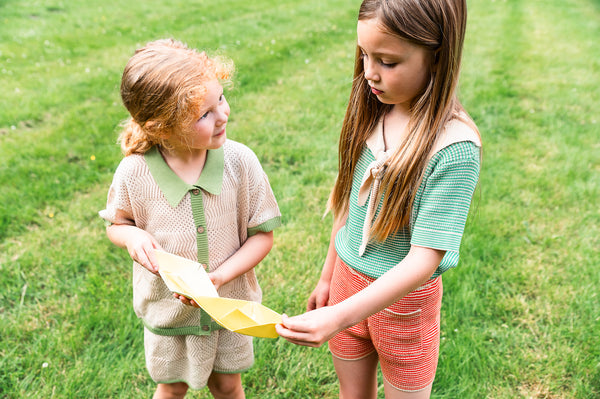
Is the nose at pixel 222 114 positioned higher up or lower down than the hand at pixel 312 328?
higher up

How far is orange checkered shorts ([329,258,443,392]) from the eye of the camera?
151 centimetres

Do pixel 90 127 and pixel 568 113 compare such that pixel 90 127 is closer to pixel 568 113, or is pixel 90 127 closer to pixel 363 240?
pixel 363 240

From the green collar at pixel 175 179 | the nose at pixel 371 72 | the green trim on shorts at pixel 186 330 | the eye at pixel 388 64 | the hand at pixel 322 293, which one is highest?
the eye at pixel 388 64

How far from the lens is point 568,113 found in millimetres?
5105

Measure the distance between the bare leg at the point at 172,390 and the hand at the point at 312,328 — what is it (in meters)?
0.86

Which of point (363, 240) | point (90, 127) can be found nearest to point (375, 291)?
point (363, 240)

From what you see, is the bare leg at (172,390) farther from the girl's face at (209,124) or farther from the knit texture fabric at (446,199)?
the knit texture fabric at (446,199)

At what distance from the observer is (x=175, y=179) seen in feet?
5.11

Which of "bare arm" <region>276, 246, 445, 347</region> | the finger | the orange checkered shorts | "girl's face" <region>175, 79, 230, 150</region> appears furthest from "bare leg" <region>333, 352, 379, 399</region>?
"girl's face" <region>175, 79, 230, 150</region>

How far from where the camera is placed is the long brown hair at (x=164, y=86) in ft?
4.65

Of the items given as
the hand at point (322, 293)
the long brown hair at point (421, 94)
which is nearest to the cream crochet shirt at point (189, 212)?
the hand at point (322, 293)

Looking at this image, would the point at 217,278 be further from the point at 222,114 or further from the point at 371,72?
the point at 371,72

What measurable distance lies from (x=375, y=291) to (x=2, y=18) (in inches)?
322

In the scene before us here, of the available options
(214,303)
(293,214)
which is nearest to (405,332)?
(214,303)
